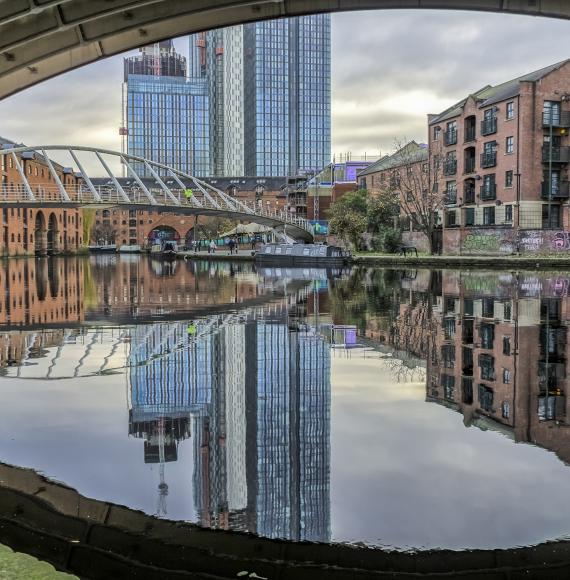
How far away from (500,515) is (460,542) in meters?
0.60

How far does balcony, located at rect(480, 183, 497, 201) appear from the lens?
56188 millimetres

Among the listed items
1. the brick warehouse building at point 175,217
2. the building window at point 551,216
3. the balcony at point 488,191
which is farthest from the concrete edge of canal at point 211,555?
the brick warehouse building at point 175,217

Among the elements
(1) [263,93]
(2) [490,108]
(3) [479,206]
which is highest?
(1) [263,93]

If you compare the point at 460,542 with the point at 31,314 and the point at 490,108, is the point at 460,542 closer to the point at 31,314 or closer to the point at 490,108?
the point at 31,314

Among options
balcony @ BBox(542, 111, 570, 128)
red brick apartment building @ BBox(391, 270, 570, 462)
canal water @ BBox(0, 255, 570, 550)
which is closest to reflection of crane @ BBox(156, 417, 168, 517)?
canal water @ BBox(0, 255, 570, 550)

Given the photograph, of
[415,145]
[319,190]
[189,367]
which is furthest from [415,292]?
[319,190]

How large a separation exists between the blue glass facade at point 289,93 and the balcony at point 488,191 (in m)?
122

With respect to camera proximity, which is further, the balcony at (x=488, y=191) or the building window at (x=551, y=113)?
the balcony at (x=488, y=191)

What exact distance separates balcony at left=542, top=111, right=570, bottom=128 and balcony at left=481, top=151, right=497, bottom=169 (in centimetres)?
449

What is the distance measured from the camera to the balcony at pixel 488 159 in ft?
185

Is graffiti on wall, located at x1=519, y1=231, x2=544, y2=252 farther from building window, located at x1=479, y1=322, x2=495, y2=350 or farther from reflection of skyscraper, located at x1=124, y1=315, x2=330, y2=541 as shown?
reflection of skyscraper, located at x1=124, y1=315, x2=330, y2=541

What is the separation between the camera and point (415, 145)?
8281cm

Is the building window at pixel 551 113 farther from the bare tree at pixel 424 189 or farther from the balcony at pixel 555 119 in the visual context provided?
the bare tree at pixel 424 189

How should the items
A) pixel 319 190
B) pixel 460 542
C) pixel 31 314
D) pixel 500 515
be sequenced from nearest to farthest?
Answer: 1. pixel 460 542
2. pixel 500 515
3. pixel 31 314
4. pixel 319 190
